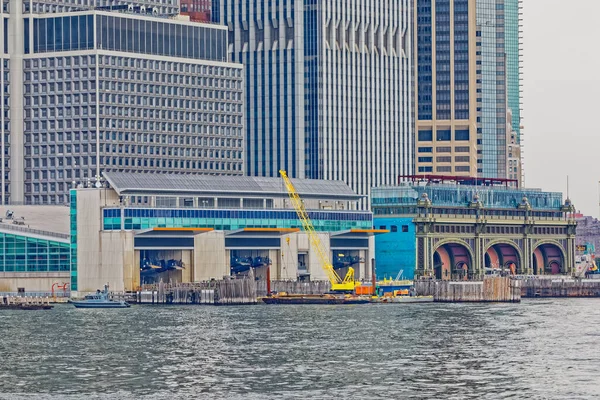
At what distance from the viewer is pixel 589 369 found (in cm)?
14950

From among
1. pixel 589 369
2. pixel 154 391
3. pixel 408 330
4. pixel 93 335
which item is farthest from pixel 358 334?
pixel 154 391

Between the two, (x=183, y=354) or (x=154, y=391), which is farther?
(x=183, y=354)

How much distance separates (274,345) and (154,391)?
41.6 meters

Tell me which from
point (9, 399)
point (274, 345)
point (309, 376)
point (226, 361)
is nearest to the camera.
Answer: point (9, 399)

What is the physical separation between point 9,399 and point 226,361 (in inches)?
1226

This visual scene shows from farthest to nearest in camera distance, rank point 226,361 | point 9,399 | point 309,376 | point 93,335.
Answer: point 93,335
point 226,361
point 309,376
point 9,399

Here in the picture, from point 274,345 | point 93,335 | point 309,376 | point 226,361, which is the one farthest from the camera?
point 93,335

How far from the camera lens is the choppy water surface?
135125 millimetres

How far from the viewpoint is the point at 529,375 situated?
146 m

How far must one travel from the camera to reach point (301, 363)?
511ft

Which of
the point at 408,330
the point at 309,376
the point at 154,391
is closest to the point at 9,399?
the point at 154,391

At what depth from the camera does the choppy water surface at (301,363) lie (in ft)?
443

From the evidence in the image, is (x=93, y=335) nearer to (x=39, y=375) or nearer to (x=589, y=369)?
(x=39, y=375)

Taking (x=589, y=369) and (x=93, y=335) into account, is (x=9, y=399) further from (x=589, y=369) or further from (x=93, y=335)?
(x=93, y=335)
